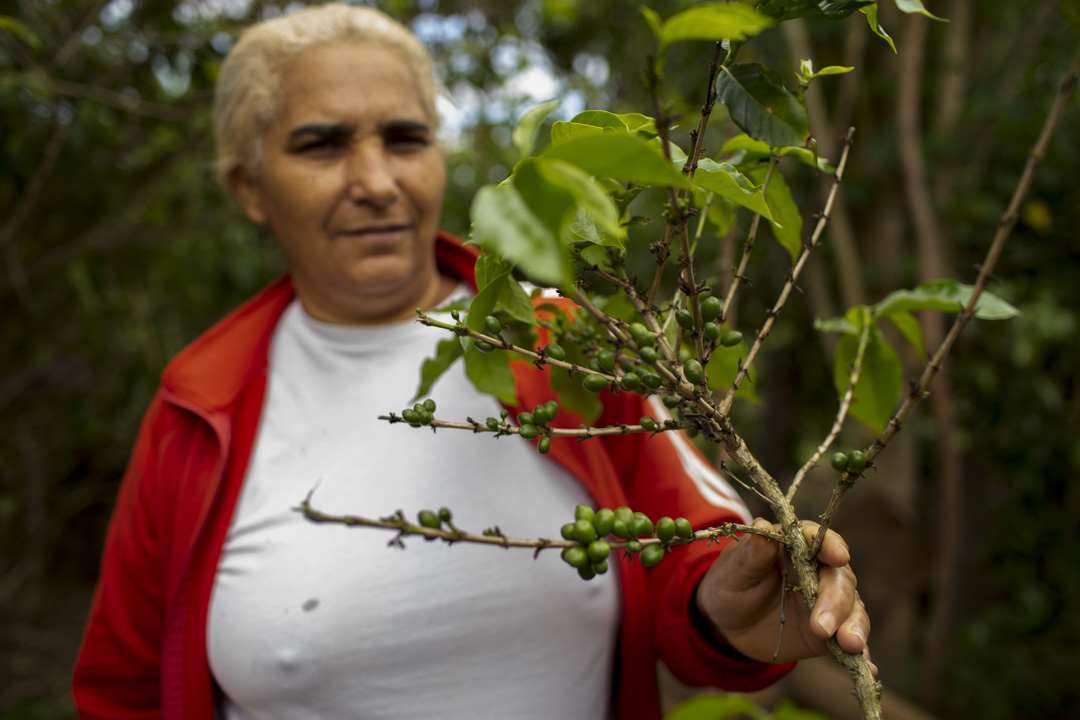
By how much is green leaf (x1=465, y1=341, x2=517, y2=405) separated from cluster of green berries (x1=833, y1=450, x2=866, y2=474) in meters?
0.35

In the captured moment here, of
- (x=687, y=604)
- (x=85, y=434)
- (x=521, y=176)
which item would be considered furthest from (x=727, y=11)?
(x=85, y=434)

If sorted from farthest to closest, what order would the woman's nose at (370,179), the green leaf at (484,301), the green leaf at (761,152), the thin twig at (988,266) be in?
the woman's nose at (370,179)
the green leaf at (761,152)
the green leaf at (484,301)
the thin twig at (988,266)

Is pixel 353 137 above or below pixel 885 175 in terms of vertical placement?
below

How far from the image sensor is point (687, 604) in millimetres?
967

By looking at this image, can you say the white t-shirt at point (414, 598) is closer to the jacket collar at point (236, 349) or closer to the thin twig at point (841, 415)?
the jacket collar at point (236, 349)

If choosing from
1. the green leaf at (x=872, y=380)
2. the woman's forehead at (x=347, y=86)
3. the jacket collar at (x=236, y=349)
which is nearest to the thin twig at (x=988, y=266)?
the green leaf at (x=872, y=380)

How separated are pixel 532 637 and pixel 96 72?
2.43m

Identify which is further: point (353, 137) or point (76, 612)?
point (76, 612)

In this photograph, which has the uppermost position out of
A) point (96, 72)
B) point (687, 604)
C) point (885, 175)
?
point (96, 72)

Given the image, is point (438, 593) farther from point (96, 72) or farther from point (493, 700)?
point (96, 72)

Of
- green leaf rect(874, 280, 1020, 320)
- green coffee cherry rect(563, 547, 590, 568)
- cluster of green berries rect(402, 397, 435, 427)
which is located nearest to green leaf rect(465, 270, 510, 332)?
cluster of green berries rect(402, 397, 435, 427)

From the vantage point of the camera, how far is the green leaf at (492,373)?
0.77m

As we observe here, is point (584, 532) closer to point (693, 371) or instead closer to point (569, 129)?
point (693, 371)

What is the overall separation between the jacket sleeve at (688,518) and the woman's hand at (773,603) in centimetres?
5
